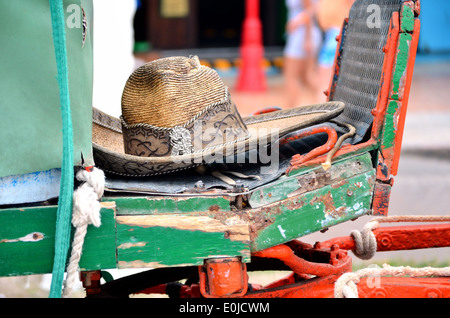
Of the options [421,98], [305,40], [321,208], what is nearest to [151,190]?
[321,208]

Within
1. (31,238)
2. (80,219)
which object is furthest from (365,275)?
(31,238)

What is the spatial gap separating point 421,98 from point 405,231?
608 centimetres

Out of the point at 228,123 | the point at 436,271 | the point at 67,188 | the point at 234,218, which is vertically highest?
the point at 228,123

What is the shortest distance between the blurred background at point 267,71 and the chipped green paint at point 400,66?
1.71 m

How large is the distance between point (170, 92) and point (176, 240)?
0.47 m

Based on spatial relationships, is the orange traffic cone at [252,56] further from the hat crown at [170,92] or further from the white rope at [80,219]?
the white rope at [80,219]

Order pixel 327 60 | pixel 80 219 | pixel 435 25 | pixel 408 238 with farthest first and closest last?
pixel 435 25
pixel 327 60
pixel 408 238
pixel 80 219

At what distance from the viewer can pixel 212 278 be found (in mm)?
1622

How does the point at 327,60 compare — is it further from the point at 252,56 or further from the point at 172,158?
the point at 172,158

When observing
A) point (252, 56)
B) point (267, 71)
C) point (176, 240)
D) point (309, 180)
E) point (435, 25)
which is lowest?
point (176, 240)

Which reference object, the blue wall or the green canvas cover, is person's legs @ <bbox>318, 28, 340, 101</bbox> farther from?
the blue wall

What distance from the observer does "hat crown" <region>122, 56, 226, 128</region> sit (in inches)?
70.0

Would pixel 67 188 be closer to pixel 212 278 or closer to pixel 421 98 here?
pixel 212 278

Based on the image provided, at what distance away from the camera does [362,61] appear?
2.01m
